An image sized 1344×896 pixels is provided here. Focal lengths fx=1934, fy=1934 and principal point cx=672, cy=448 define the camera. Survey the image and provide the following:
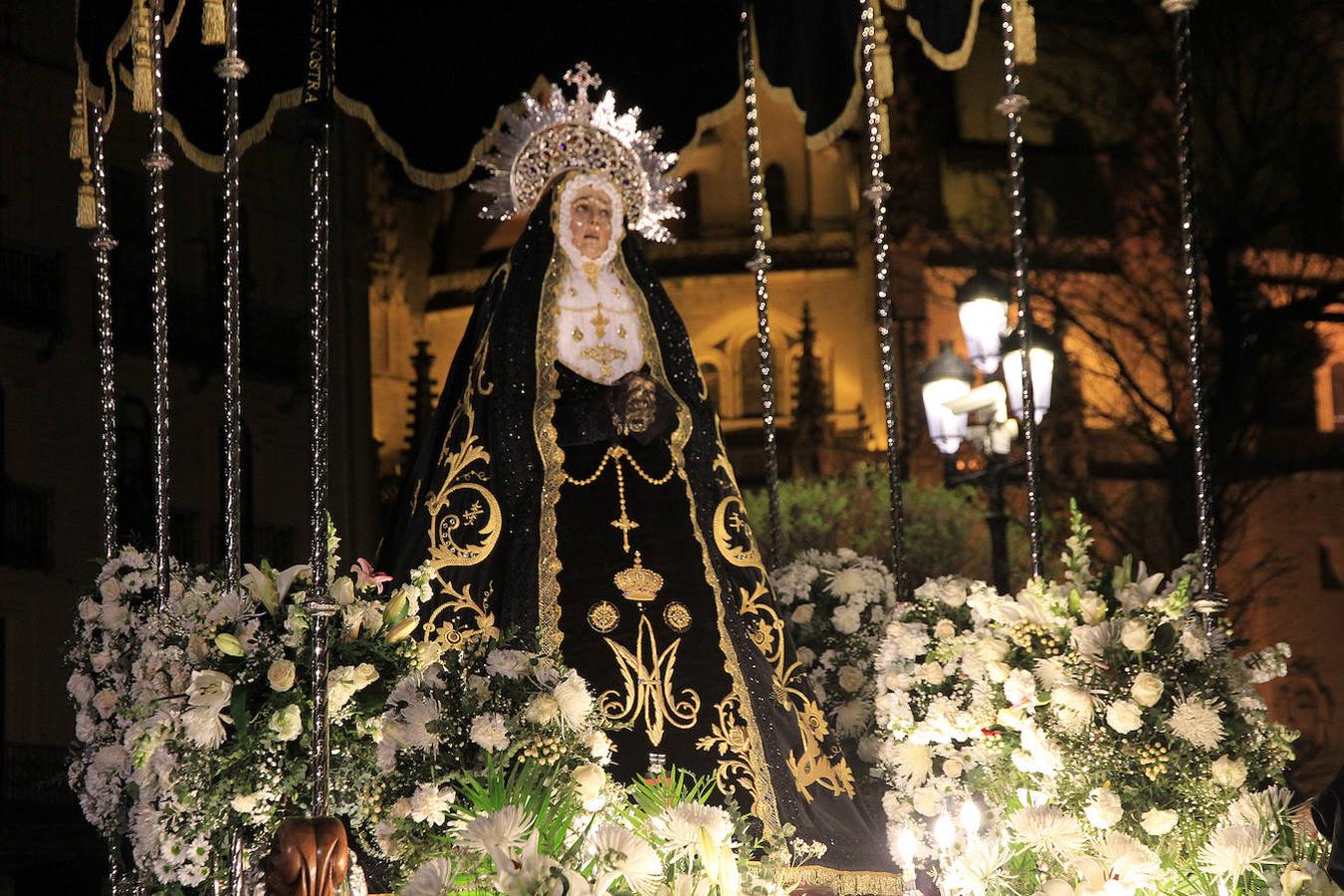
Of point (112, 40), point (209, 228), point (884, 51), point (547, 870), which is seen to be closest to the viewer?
point (547, 870)

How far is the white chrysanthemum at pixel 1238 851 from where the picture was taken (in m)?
5.90

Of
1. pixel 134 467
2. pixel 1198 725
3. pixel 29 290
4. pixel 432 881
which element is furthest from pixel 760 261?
pixel 134 467

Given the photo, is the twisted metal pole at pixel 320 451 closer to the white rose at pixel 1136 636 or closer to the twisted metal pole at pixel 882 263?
the white rose at pixel 1136 636

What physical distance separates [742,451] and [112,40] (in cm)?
1937

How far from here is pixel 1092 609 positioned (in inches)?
263

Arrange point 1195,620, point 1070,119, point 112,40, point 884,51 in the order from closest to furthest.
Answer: point 1195,620 < point 112,40 < point 884,51 < point 1070,119

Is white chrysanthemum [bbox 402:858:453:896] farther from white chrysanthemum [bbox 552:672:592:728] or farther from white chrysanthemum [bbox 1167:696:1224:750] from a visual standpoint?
white chrysanthemum [bbox 1167:696:1224:750]

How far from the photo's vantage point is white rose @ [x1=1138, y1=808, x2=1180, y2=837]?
6281mm

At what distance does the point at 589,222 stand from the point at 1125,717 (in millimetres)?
3815

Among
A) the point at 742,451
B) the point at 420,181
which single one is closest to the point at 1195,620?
the point at 420,181

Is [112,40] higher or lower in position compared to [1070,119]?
lower

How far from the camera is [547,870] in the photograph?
16.0ft

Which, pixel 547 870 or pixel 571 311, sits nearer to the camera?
pixel 547 870

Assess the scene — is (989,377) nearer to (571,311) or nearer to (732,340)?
(571,311)
